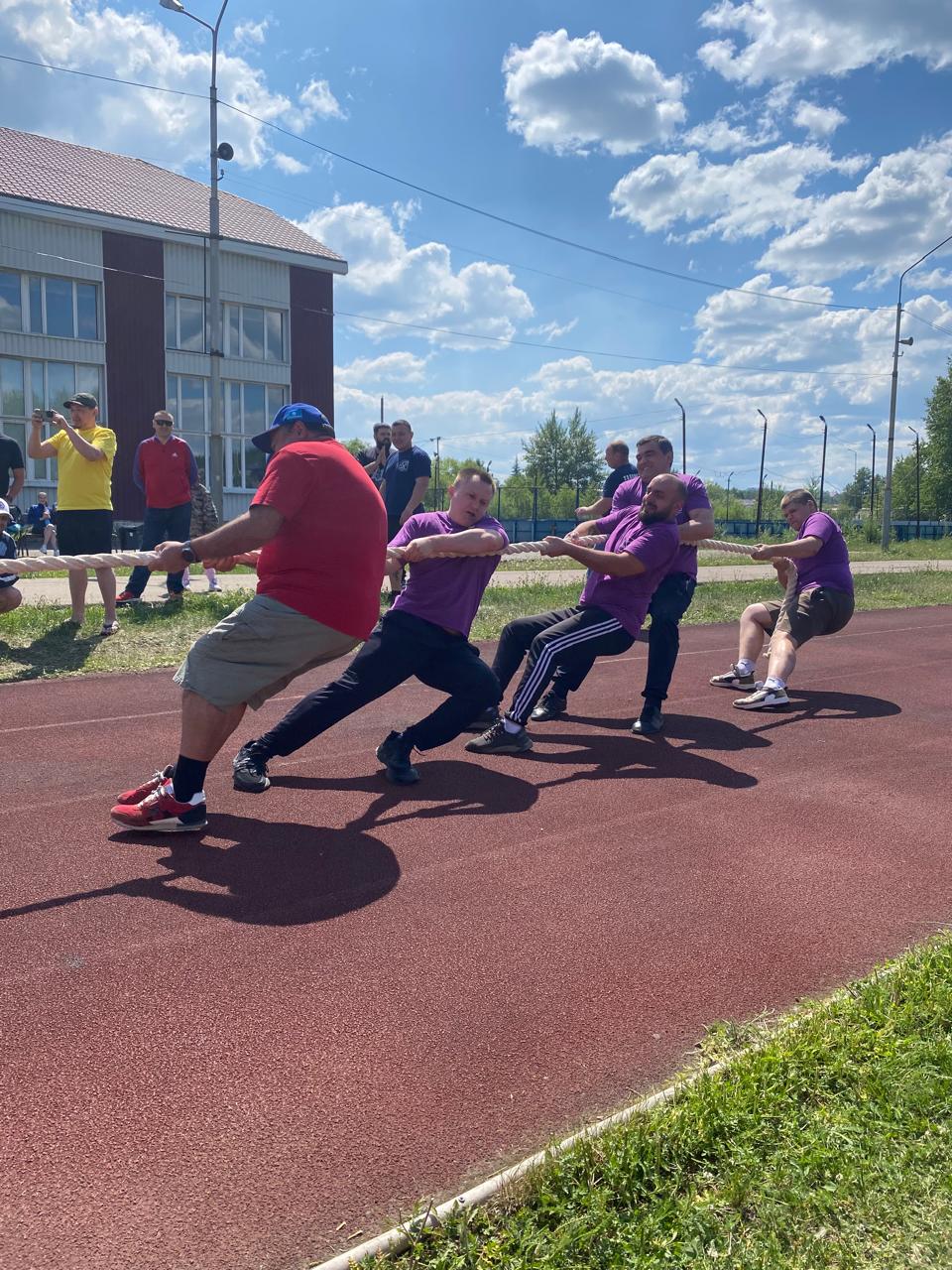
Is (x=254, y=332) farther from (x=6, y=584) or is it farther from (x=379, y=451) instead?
(x=6, y=584)

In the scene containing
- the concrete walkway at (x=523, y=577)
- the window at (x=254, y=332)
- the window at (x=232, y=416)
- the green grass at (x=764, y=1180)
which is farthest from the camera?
the window at (x=254, y=332)

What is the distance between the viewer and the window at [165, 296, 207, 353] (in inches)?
1357

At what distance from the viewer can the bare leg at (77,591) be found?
383 inches

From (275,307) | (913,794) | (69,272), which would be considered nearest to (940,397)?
(275,307)

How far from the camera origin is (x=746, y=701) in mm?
8133

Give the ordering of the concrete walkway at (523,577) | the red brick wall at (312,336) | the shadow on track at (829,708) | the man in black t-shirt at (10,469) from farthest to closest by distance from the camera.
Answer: the red brick wall at (312,336) → the concrete walkway at (523,577) → the man in black t-shirt at (10,469) → the shadow on track at (829,708)

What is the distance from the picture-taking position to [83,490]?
9.68 meters

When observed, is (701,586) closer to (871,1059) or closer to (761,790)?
(761,790)

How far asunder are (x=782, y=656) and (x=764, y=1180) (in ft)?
20.5

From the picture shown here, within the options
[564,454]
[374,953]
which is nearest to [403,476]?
[374,953]

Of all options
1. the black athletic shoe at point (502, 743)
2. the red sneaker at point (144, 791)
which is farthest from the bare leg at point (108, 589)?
the red sneaker at point (144, 791)

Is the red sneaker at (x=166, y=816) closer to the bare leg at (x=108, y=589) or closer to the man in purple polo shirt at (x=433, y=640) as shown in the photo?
the man in purple polo shirt at (x=433, y=640)

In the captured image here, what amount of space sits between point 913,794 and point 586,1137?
394cm

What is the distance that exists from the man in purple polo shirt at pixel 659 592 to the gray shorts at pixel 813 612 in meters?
1.08
